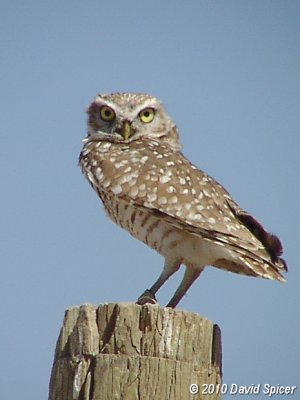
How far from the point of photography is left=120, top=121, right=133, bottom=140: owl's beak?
7.84 metres

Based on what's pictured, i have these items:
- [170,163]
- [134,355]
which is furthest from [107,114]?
[134,355]

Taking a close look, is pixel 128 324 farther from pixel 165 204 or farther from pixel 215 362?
pixel 165 204

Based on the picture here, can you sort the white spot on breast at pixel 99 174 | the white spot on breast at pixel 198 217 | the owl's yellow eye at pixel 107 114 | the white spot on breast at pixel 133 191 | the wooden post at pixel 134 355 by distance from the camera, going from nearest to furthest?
the wooden post at pixel 134 355
the white spot on breast at pixel 198 217
the white spot on breast at pixel 133 191
the white spot on breast at pixel 99 174
the owl's yellow eye at pixel 107 114

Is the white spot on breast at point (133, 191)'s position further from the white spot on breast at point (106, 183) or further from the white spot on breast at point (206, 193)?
the white spot on breast at point (206, 193)

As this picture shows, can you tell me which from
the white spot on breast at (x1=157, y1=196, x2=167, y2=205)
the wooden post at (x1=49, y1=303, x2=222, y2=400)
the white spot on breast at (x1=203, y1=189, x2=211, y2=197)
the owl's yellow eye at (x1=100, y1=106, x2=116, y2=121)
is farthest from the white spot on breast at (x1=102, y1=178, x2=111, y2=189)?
the wooden post at (x1=49, y1=303, x2=222, y2=400)

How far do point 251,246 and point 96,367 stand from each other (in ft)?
8.75

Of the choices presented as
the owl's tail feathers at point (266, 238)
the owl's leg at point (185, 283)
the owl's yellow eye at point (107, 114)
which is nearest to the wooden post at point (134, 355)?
the owl's tail feathers at point (266, 238)

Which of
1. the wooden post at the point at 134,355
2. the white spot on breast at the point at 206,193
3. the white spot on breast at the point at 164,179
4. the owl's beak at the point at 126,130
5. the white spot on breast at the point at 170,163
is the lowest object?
the wooden post at the point at 134,355

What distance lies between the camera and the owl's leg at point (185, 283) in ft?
22.0

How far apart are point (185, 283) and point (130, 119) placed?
191 cm

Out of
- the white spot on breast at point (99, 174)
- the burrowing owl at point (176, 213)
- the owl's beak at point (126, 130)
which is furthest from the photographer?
the owl's beak at point (126, 130)

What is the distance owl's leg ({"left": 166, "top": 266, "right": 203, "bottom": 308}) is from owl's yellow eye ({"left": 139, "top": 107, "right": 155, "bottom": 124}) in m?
1.90

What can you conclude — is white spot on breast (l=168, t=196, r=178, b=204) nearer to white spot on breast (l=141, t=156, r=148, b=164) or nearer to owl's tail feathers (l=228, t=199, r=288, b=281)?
owl's tail feathers (l=228, t=199, r=288, b=281)

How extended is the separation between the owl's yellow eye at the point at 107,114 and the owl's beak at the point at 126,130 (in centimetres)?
19
